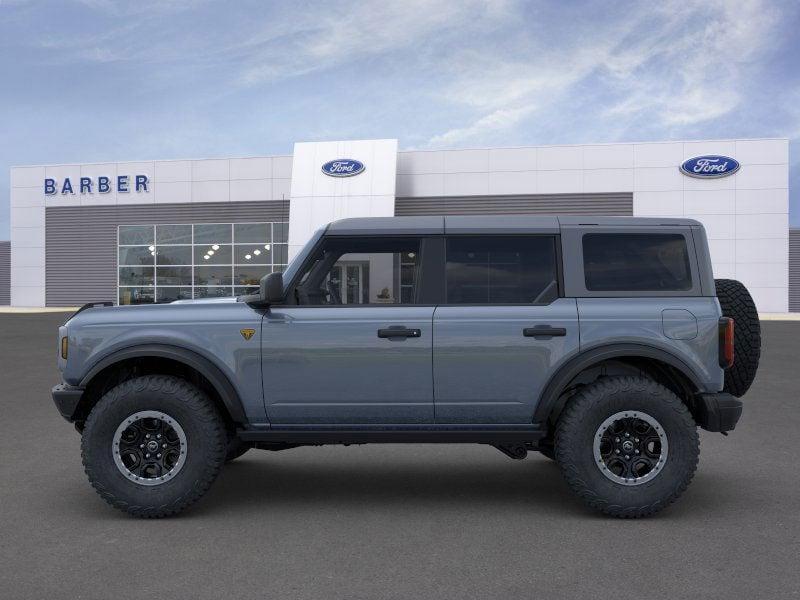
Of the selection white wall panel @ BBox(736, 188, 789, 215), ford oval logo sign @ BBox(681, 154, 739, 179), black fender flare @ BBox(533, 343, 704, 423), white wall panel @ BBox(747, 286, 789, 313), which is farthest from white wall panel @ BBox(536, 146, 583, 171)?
black fender flare @ BBox(533, 343, 704, 423)

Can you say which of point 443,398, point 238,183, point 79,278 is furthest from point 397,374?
point 79,278

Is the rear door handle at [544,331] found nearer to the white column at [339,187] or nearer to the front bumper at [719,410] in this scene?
the front bumper at [719,410]

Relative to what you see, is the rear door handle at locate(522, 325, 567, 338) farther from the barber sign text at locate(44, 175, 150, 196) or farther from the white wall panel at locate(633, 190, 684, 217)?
the barber sign text at locate(44, 175, 150, 196)

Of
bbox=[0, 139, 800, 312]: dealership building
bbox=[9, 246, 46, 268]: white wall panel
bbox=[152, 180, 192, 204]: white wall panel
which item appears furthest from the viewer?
bbox=[9, 246, 46, 268]: white wall panel

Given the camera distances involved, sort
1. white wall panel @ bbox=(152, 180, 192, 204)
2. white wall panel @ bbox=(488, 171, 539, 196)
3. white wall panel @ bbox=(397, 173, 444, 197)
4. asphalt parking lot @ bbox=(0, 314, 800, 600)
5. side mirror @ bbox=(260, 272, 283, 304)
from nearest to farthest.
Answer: asphalt parking lot @ bbox=(0, 314, 800, 600) < side mirror @ bbox=(260, 272, 283, 304) < white wall panel @ bbox=(488, 171, 539, 196) < white wall panel @ bbox=(397, 173, 444, 197) < white wall panel @ bbox=(152, 180, 192, 204)

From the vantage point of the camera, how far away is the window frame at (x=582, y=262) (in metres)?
5.06

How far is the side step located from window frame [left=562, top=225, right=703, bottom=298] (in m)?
0.95

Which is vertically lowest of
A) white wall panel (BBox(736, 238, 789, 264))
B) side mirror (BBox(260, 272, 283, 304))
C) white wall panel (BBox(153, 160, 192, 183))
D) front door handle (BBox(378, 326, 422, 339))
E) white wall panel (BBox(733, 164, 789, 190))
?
front door handle (BBox(378, 326, 422, 339))

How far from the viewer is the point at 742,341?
5246mm

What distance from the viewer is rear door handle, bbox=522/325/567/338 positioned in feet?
16.2

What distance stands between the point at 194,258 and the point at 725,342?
36493 millimetres

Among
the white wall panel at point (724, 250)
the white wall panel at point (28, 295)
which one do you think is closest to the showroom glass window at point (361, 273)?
the white wall panel at point (724, 250)

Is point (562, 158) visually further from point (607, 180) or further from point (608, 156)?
point (607, 180)

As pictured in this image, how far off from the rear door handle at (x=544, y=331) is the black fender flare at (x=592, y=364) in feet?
0.61
